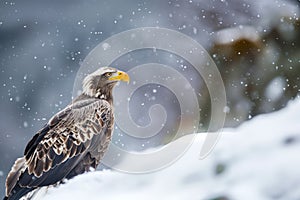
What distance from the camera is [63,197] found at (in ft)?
11.8

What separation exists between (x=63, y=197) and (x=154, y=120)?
6.17 ft

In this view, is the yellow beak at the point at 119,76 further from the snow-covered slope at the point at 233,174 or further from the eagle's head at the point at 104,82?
the snow-covered slope at the point at 233,174

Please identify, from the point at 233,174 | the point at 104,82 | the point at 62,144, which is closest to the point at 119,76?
the point at 104,82

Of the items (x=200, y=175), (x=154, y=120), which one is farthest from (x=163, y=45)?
(x=200, y=175)

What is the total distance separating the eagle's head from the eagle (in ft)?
0.12

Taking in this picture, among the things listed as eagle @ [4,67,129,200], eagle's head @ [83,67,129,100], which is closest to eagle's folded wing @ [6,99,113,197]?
eagle @ [4,67,129,200]

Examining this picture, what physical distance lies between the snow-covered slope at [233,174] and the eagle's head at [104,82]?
0.90 meters

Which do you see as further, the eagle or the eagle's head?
the eagle's head

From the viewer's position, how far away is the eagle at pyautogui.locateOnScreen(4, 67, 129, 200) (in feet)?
13.3

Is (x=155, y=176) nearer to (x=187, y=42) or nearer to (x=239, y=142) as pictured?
(x=239, y=142)

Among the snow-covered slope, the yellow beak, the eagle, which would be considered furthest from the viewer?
the yellow beak

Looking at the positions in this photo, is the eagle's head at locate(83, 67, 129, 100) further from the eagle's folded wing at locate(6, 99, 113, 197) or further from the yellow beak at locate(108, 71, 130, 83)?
the eagle's folded wing at locate(6, 99, 113, 197)

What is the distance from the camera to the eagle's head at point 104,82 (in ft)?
14.5

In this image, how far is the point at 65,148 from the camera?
4156 mm
